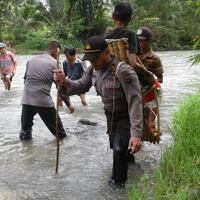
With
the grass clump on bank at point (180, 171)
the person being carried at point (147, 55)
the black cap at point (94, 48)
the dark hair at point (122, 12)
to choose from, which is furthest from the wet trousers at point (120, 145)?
the person being carried at point (147, 55)

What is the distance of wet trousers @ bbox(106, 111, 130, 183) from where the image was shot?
515cm

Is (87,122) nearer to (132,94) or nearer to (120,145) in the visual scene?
(120,145)

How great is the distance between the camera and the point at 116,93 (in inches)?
199

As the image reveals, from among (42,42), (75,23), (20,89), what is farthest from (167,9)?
(20,89)

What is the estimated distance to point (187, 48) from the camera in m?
32.3

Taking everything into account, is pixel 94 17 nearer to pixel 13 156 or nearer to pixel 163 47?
pixel 163 47

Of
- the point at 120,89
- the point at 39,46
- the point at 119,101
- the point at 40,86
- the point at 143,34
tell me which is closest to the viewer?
the point at 120,89

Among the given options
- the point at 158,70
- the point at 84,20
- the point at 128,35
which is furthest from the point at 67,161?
the point at 84,20

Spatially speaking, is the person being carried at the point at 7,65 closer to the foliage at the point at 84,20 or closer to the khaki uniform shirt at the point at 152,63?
the khaki uniform shirt at the point at 152,63

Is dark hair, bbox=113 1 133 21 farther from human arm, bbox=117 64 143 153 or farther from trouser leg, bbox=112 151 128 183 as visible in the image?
trouser leg, bbox=112 151 128 183

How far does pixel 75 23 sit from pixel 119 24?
2721cm

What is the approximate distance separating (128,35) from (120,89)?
2.45ft

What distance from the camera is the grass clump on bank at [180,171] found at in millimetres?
4570

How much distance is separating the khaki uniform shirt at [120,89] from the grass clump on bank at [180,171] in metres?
0.61
